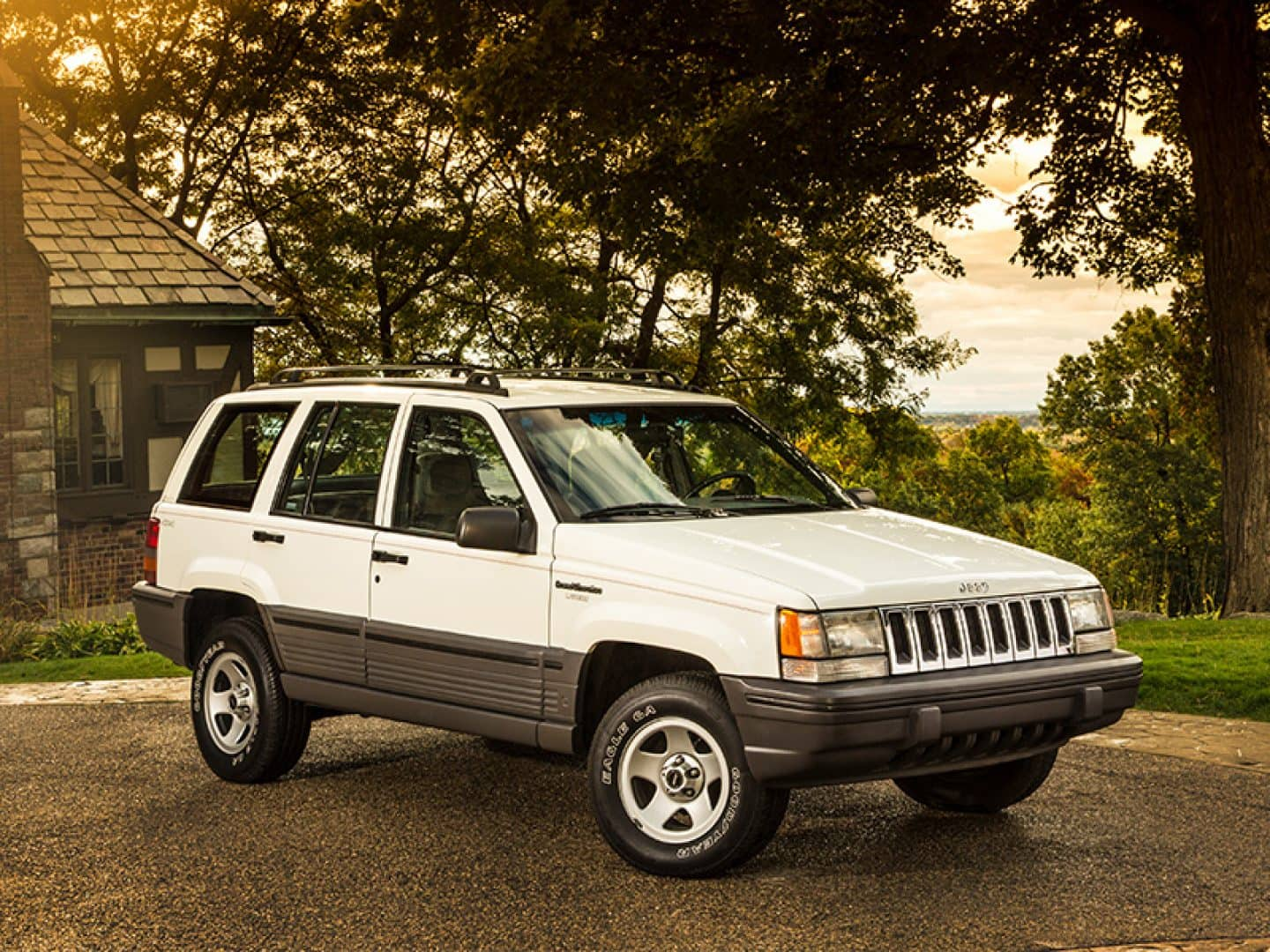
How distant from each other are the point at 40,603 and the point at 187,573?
14.7m

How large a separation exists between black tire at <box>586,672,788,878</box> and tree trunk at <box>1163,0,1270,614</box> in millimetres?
13139

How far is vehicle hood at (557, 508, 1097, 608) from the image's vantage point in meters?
6.66

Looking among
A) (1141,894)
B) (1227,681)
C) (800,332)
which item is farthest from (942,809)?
(800,332)

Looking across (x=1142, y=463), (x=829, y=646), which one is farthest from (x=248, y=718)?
(x=1142, y=463)

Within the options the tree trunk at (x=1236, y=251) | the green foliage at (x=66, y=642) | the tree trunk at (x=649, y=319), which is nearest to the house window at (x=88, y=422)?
the green foliage at (x=66, y=642)

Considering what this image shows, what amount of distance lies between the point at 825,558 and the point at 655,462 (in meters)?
1.29

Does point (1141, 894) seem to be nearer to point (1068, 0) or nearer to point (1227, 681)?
point (1227, 681)

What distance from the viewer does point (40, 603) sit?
2291 centimetres

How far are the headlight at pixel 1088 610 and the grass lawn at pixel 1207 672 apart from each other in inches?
171

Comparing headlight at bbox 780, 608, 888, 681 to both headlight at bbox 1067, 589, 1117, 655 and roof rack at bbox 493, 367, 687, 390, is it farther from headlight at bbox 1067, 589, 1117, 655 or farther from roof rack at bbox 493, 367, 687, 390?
roof rack at bbox 493, 367, 687, 390

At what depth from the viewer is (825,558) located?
6941mm

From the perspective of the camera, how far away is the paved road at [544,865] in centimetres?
626

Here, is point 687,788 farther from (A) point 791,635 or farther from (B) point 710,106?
(B) point 710,106

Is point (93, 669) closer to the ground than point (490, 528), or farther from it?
closer to the ground
